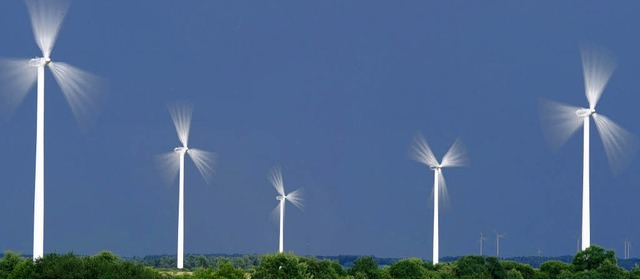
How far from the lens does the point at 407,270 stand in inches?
3110

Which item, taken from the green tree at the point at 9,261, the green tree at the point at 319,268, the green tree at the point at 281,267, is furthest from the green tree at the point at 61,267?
the green tree at the point at 319,268

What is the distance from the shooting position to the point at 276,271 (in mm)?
61125

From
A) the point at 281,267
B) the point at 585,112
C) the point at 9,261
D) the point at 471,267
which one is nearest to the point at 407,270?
the point at 471,267

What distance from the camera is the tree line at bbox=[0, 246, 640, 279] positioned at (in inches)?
2020

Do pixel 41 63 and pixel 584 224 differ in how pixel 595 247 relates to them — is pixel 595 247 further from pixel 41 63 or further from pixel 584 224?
pixel 41 63

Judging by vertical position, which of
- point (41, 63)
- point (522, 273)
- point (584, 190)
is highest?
point (41, 63)

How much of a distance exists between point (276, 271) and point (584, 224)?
29.5 m

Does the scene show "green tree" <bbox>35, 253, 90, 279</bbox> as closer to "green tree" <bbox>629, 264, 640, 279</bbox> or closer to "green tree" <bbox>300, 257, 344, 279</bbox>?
"green tree" <bbox>300, 257, 344, 279</bbox>

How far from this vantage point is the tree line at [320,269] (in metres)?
51.3

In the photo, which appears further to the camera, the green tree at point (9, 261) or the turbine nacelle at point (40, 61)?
the green tree at point (9, 261)

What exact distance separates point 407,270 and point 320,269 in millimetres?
13426

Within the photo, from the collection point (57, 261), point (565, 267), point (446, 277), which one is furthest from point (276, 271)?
point (565, 267)

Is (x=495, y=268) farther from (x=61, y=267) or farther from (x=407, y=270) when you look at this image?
(x=61, y=267)

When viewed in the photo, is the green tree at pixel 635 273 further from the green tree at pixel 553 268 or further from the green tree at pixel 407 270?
the green tree at pixel 407 270
